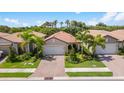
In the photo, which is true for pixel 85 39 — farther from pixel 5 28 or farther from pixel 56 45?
pixel 5 28

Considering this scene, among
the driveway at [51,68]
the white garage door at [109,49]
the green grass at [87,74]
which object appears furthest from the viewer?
the white garage door at [109,49]

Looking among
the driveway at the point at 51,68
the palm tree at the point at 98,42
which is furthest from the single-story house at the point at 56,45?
the palm tree at the point at 98,42

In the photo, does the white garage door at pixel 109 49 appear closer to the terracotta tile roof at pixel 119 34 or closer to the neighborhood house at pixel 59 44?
the neighborhood house at pixel 59 44

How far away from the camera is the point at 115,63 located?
91.6 feet

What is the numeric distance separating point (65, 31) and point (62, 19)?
31.3 ft

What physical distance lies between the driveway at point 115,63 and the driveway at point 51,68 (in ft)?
16.8

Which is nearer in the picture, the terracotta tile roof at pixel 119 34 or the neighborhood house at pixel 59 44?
the neighborhood house at pixel 59 44

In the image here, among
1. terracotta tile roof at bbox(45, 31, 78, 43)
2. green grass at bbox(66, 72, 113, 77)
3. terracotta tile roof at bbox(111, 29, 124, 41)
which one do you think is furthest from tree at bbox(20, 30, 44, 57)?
terracotta tile roof at bbox(111, 29, 124, 41)

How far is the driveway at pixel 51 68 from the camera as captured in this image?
966 inches

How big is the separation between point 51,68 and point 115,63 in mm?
7419

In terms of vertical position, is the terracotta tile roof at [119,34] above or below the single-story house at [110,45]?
above

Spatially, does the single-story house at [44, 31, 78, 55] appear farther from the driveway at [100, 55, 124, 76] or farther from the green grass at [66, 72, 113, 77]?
the green grass at [66, 72, 113, 77]

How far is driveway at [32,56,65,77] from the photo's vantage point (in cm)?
2453
